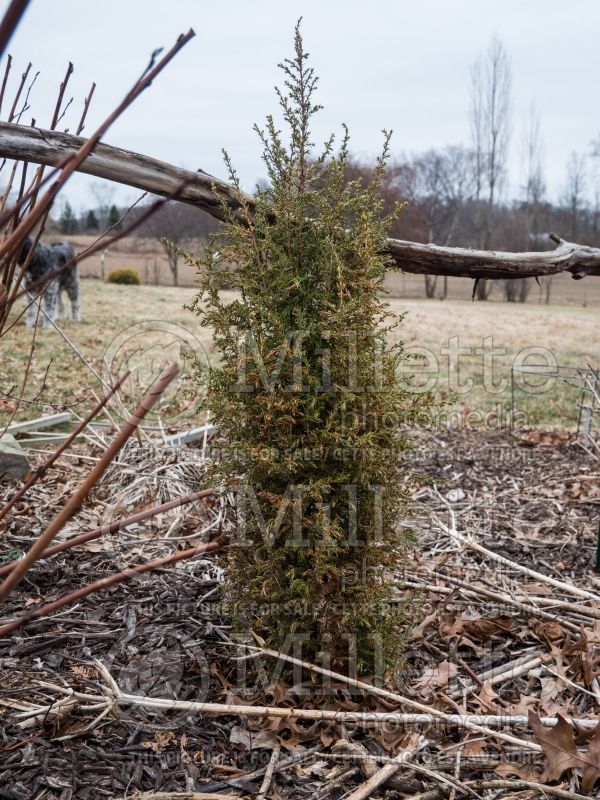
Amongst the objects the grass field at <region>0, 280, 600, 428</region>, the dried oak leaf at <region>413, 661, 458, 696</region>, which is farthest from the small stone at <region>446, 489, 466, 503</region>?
the dried oak leaf at <region>413, 661, 458, 696</region>

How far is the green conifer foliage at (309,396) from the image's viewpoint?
2.35 m

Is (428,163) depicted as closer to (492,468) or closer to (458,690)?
(492,468)

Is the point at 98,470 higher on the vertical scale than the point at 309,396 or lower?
higher

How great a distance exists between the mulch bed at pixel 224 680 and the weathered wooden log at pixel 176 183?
1.19m

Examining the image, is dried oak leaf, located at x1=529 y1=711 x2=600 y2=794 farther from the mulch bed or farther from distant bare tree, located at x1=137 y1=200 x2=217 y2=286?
distant bare tree, located at x1=137 y1=200 x2=217 y2=286

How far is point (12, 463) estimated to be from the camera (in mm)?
4621

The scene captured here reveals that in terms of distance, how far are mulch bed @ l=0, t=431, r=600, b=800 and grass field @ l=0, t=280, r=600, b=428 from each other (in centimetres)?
91

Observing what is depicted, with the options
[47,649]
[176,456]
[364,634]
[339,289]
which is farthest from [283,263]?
[176,456]

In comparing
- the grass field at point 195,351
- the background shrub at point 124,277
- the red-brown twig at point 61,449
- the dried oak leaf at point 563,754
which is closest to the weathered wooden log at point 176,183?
the grass field at point 195,351

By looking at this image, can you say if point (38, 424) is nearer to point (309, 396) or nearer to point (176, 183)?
point (176, 183)

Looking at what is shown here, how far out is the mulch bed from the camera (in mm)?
2164

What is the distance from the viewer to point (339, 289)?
91.4 inches

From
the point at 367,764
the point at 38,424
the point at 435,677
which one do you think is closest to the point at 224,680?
the point at 367,764

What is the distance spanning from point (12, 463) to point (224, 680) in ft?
8.93
